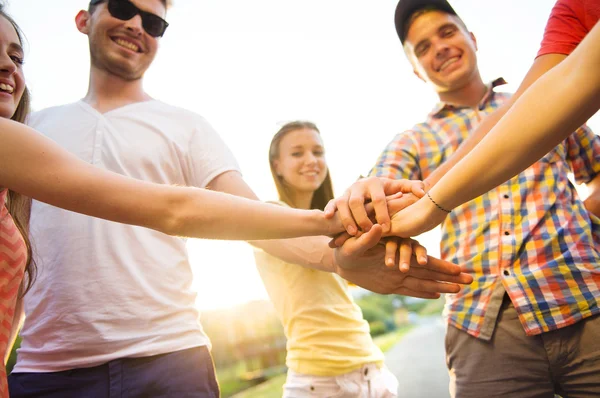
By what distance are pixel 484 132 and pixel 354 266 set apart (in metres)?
0.78

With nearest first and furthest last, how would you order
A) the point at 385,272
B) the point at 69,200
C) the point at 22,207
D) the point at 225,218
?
the point at 69,200 → the point at 225,218 → the point at 22,207 → the point at 385,272

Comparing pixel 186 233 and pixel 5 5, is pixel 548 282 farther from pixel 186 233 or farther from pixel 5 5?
pixel 5 5

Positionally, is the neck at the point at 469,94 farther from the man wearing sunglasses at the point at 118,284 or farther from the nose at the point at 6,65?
the nose at the point at 6,65

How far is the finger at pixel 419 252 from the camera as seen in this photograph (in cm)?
199

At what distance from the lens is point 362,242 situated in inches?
81.9

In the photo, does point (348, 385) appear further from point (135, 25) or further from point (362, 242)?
point (135, 25)

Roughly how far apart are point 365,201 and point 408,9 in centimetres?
101

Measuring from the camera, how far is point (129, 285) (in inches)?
72.9

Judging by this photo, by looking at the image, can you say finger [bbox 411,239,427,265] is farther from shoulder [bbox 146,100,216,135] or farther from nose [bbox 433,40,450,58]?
shoulder [bbox 146,100,216,135]

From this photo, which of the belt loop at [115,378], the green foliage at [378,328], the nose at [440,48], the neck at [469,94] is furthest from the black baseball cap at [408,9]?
the green foliage at [378,328]

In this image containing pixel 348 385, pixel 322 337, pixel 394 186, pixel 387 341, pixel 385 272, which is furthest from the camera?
pixel 387 341

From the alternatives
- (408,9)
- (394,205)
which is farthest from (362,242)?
(408,9)

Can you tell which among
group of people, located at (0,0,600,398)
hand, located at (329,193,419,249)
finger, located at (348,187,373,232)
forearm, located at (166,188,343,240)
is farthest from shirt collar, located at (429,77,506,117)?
forearm, located at (166,188,343,240)

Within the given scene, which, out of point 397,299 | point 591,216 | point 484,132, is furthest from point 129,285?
point 397,299
